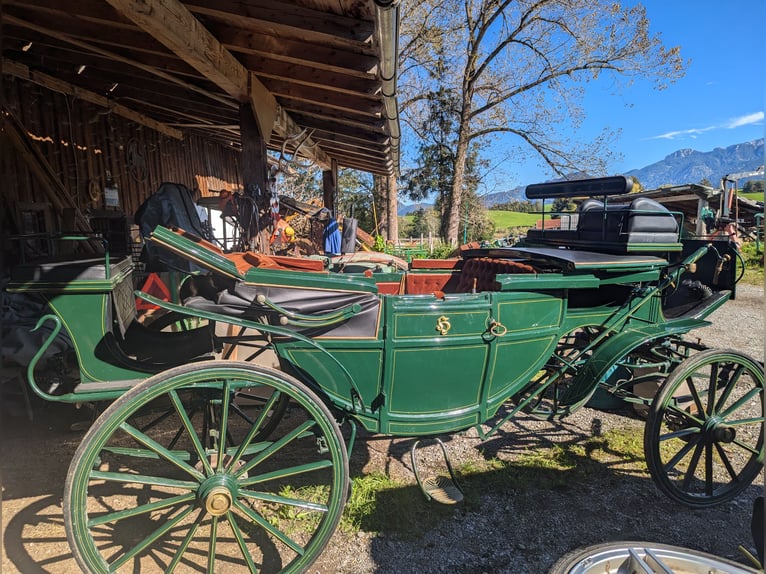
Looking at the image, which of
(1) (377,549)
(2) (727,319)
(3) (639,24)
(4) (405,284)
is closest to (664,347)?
(4) (405,284)

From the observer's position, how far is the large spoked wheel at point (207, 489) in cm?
184

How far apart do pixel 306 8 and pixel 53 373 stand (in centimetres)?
282

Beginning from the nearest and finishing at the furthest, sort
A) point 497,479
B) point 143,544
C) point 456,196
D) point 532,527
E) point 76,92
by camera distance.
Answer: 1. point 143,544
2. point 532,527
3. point 497,479
4. point 76,92
5. point 456,196

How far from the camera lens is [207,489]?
1996 mm

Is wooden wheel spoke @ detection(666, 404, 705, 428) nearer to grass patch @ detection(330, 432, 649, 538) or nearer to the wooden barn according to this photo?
grass patch @ detection(330, 432, 649, 538)

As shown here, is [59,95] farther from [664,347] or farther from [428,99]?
[428,99]

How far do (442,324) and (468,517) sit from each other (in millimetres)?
1223

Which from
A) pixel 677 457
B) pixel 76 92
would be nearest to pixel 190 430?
pixel 677 457

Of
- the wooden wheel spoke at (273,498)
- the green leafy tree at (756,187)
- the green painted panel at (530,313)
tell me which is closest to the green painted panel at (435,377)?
the green painted panel at (530,313)

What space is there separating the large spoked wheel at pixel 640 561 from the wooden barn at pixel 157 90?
117 inches

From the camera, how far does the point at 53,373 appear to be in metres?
2.66

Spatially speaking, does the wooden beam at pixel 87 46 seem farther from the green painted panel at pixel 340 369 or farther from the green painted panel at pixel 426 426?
the green painted panel at pixel 426 426

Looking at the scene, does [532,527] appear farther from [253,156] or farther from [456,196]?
[456,196]

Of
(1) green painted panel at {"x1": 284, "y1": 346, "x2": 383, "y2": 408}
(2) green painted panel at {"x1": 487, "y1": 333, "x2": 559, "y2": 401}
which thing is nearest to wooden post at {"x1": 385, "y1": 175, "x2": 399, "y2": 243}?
(2) green painted panel at {"x1": 487, "y1": 333, "x2": 559, "y2": 401}
